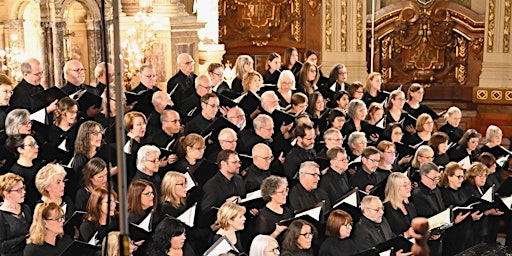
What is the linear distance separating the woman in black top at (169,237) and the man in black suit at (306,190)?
1.39 meters

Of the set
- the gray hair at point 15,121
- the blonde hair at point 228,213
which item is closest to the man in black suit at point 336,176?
the blonde hair at point 228,213

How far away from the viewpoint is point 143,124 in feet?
24.9

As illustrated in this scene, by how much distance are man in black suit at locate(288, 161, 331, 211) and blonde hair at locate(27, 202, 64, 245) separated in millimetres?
1931

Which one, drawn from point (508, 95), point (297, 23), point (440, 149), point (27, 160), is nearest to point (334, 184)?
point (440, 149)

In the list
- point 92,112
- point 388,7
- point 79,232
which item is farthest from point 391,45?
point 79,232

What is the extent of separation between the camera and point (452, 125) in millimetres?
9727

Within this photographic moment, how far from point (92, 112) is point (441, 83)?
25.2 ft

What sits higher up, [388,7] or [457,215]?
[388,7]

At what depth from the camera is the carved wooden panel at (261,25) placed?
1548 cm

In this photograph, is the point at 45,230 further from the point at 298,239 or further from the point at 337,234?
the point at 337,234

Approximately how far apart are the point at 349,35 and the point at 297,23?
1036mm

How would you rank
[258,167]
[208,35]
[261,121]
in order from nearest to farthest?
[258,167], [261,121], [208,35]

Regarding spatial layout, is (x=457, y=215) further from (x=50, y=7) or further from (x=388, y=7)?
(x=388, y=7)

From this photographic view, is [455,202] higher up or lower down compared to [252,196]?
lower down
